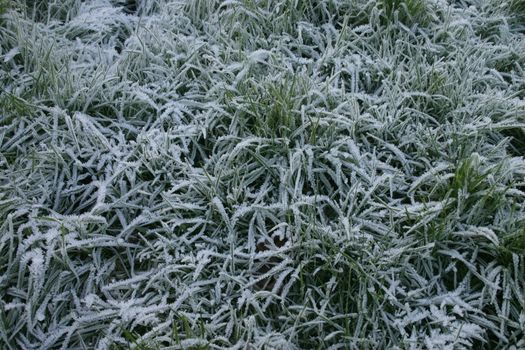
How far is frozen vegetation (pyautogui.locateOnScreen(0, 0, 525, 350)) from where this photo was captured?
1.83m

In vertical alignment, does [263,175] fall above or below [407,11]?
below

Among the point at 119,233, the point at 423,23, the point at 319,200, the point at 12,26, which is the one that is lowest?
the point at 119,233

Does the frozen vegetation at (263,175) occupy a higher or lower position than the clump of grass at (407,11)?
lower

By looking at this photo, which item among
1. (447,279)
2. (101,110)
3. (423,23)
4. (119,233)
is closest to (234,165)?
(119,233)

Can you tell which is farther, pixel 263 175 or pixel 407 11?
pixel 407 11

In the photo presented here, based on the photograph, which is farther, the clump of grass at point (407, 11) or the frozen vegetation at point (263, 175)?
the clump of grass at point (407, 11)

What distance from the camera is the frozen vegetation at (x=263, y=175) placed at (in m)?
1.83

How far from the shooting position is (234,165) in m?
2.18

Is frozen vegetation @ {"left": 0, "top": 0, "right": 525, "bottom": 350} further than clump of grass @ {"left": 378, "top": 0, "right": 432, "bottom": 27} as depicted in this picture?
No

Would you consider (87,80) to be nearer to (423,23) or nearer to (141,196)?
(141,196)

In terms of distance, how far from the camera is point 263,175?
2180 mm

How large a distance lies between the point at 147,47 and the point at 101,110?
0.41 meters

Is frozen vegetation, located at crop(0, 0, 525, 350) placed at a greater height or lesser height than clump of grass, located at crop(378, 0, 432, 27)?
lesser

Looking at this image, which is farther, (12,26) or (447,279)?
(12,26)
